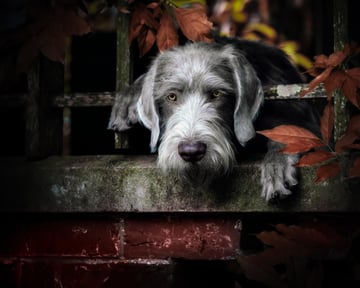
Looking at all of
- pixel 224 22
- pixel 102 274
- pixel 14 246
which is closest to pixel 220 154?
pixel 102 274

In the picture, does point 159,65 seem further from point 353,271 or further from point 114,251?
point 353,271

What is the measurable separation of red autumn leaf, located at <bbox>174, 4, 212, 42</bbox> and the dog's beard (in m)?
0.46

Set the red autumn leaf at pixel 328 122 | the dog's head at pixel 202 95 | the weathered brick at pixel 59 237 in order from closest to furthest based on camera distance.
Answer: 1. the red autumn leaf at pixel 328 122
2. the weathered brick at pixel 59 237
3. the dog's head at pixel 202 95

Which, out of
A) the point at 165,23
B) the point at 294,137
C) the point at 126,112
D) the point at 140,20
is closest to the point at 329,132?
the point at 294,137

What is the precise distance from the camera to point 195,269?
280cm

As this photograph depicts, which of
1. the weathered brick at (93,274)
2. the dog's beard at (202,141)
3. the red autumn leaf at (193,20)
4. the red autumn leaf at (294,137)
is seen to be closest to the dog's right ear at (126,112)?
the dog's beard at (202,141)

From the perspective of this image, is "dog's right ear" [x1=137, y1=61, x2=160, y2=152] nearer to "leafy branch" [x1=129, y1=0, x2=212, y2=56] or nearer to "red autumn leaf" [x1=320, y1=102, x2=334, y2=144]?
"leafy branch" [x1=129, y1=0, x2=212, y2=56]

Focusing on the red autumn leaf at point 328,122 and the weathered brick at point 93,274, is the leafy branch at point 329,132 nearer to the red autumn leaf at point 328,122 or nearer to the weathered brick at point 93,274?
the red autumn leaf at point 328,122

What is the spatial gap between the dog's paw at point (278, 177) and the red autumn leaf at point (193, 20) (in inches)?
27.8

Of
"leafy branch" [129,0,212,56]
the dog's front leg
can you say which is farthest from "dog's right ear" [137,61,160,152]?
the dog's front leg

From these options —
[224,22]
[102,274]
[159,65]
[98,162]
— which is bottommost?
[102,274]

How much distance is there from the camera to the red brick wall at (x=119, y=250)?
278 cm

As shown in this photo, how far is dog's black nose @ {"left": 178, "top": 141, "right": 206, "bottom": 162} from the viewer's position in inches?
109

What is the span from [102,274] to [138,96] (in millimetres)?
1103
